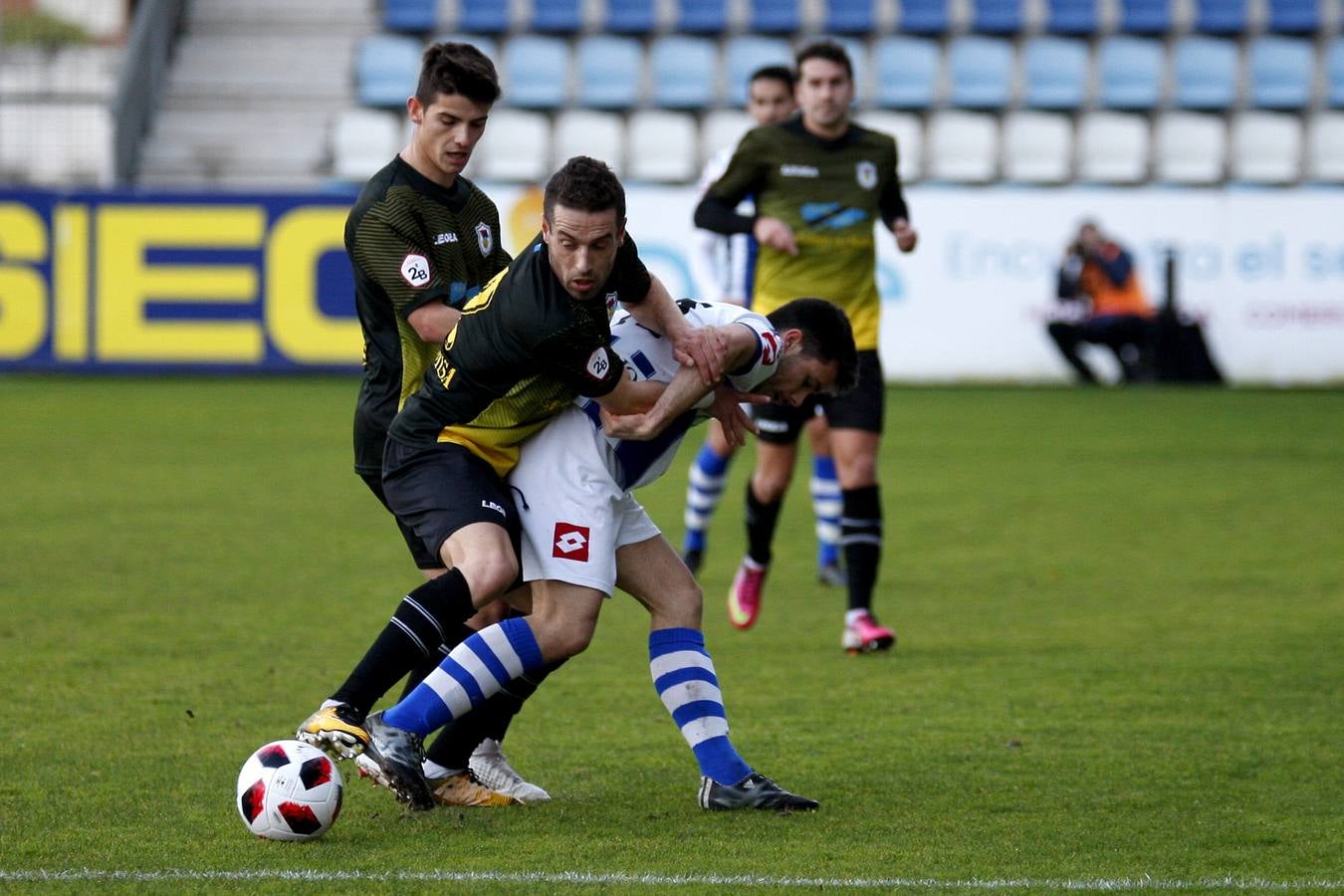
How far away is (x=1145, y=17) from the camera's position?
75.6 feet

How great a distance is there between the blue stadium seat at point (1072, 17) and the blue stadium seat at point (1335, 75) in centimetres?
277

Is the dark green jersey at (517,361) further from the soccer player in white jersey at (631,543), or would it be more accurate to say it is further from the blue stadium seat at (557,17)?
the blue stadium seat at (557,17)

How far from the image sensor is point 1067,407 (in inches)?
669

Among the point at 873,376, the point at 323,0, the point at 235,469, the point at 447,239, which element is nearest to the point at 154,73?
the point at 323,0

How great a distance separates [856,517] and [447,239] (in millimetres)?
2630

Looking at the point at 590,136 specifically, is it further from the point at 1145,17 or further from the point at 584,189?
the point at 584,189

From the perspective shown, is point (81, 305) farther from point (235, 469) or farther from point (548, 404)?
point (548, 404)

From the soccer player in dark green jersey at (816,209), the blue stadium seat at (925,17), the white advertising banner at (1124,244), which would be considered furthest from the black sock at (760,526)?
the blue stadium seat at (925,17)

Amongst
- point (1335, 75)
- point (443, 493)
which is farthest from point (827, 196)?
point (1335, 75)

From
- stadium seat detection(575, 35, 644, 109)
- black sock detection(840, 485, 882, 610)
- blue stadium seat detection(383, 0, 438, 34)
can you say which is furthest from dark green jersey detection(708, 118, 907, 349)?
blue stadium seat detection(383, 0, 438, 34)

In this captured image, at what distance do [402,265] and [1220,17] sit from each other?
2056 cm

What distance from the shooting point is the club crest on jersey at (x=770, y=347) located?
14.5 feet

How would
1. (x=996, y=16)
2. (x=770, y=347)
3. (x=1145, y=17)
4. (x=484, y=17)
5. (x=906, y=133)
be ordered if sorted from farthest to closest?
(x=484, y=17) < (x=996, y=16) < (x=1145, y=17) < (x=906, y=133) < (x=770, y=347)

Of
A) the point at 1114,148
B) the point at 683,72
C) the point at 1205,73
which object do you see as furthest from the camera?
the point at 683,72
